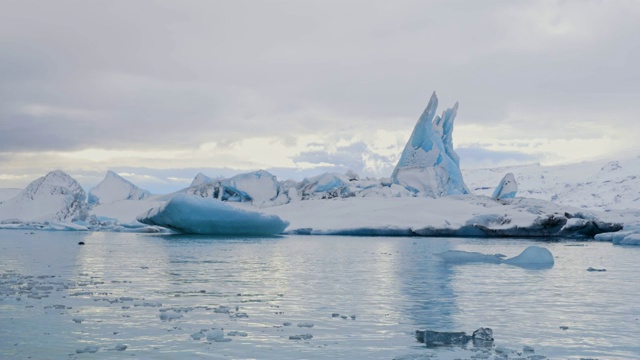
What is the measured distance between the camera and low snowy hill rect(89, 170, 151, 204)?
53.0 m

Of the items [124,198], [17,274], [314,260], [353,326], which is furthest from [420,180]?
[353,326]

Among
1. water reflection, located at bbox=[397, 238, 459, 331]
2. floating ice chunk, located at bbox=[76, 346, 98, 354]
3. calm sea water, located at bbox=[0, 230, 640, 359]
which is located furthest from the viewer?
water reflection, located at bbox=[397, 238, 459, 331]

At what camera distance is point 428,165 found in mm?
46438

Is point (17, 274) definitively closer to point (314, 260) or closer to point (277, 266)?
point (277, 266)

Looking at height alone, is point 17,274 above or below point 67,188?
below

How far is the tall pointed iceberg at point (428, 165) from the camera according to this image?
4575 centimetres

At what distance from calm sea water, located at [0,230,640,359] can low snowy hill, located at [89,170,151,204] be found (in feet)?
130

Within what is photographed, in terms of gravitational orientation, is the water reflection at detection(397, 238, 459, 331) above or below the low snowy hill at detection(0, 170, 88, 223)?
below

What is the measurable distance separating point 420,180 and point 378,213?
1213 centimetres

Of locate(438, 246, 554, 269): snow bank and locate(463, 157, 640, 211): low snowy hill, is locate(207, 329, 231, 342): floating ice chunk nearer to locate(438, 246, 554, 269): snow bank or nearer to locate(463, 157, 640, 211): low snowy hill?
locate(438, 246, 554, 269): snow bank

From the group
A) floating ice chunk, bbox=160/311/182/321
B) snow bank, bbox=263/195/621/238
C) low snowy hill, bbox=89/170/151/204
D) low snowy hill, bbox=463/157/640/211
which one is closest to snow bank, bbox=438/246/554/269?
floating ice chunk, bbox=160/311/182/321

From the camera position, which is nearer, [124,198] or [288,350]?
[288,350]

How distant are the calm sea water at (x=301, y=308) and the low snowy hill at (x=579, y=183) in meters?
92.2

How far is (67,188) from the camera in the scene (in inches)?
1767
